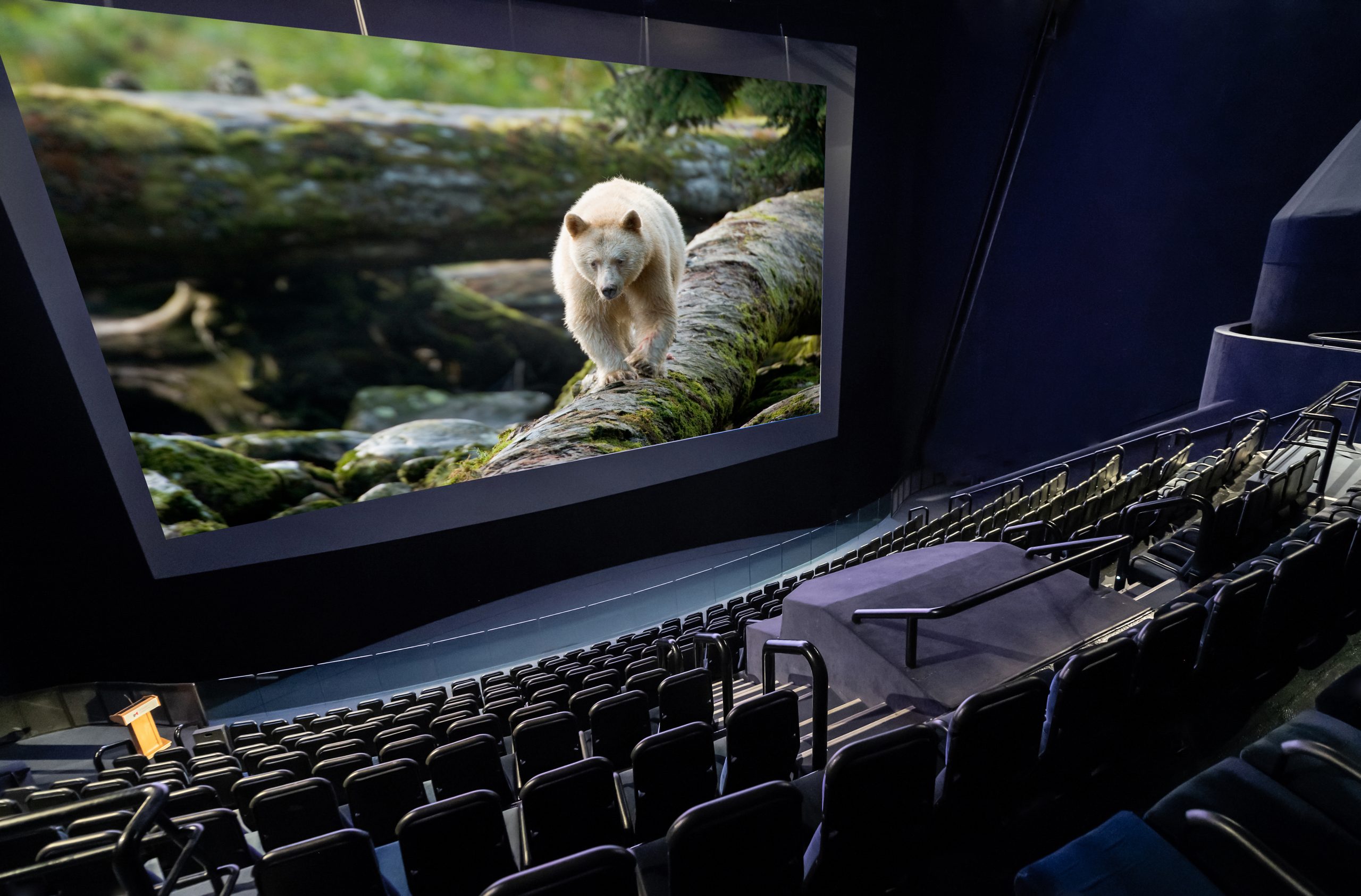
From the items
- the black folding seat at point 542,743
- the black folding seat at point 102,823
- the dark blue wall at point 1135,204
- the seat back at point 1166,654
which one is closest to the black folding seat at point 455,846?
the black folding seat at point 102,823

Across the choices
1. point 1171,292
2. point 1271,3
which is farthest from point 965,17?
point 1171,292

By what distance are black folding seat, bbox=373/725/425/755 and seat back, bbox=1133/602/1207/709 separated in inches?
173

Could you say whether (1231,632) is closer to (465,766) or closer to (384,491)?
(465,766)

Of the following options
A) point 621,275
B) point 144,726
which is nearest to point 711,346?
point 621,275

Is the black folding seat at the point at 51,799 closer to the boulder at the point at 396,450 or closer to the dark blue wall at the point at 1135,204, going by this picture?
the boulder at the point at 396,450

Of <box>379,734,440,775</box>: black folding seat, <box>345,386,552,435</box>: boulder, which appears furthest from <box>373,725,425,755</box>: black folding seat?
<box>345,386,552,435</box>: boulder

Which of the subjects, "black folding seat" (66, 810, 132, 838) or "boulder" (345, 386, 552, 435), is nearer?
"black folding seat" (66, 810, 132, 838)

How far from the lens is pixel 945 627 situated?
377 centimetres

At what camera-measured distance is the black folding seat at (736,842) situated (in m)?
1.52

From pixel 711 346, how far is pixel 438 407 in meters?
4.41

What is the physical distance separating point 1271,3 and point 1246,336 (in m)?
5.86

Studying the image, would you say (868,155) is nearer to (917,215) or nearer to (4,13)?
(917,215)

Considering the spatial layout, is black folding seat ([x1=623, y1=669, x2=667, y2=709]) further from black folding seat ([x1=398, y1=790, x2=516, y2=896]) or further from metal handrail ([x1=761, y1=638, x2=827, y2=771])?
black folding seat ([x1=398, y1=790, x2=516, y2=896])

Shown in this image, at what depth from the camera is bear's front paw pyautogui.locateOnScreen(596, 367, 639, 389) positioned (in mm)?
9523
